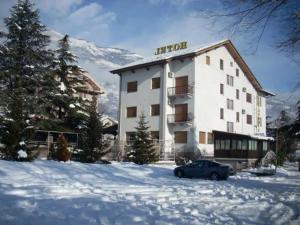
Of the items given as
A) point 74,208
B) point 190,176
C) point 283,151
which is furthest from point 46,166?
point 283,151

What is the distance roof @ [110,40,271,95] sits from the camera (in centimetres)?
4169

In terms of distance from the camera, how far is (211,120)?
4309 cm

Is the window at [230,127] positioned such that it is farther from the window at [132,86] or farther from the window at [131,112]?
the window at [132,86]

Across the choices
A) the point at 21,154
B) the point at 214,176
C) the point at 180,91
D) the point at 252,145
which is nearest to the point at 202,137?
the point at 252,145

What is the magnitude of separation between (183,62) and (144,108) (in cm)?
721

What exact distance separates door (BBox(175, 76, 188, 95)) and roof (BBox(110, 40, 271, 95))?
2.54m

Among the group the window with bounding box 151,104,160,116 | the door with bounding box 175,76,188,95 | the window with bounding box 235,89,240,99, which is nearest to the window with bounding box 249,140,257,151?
the door with bounding box 175,76,188,95

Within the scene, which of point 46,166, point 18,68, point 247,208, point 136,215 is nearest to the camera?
point 136,215

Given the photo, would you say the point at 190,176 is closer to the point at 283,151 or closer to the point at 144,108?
the point at 144,108

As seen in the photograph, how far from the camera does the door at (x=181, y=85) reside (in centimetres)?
4173

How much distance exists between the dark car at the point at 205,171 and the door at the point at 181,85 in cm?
1680

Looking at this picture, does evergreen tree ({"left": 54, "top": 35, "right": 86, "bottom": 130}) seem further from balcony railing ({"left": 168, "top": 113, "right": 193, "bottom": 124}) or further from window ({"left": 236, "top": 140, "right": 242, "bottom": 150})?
window ({"left": 236, "top": 140, "right": 242, "bottom": 150})

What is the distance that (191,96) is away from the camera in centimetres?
4138

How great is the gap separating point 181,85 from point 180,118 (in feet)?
12.9
